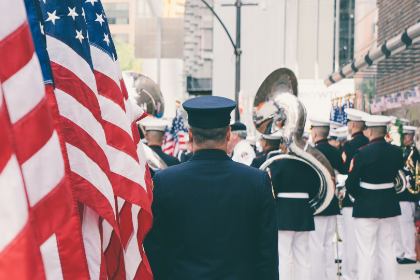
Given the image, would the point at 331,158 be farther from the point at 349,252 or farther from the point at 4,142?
the point at 4,142

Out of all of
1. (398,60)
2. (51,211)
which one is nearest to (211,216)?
(51,211)

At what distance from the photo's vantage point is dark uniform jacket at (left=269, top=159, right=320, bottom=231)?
7.18 metres

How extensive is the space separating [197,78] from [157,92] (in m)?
64.5

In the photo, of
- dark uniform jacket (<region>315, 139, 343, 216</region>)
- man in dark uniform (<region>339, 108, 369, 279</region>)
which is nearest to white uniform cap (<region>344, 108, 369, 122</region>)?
man in dark uniform (<region>339, 108, 369, 279</region>)

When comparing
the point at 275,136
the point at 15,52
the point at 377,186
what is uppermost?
the point at 15,52

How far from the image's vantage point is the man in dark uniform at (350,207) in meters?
8.78

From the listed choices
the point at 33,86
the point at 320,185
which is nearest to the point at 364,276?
the point at 320,185

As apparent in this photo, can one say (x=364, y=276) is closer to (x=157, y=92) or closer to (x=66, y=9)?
(x=157, y=92)

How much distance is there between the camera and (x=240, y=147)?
9.45 metres

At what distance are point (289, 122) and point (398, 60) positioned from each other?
667cm

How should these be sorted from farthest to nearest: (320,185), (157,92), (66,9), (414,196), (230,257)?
(414,196)
(157,92)
(320,185)
(230,257)
(66,9)

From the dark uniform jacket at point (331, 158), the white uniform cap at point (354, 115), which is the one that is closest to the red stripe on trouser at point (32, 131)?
the dark uniform jacket at point (331, 158)

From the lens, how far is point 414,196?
35.2 feet

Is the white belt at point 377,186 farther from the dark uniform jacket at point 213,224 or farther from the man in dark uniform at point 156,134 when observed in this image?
the dark uniform jacket at point 213,224
